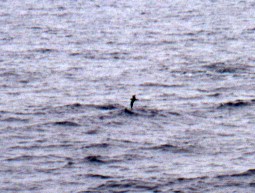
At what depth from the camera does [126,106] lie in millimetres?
25781

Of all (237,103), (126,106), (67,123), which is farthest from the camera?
(237,103)

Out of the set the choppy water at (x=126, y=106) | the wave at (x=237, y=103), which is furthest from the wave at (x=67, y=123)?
the wave at (x=237, y=103)

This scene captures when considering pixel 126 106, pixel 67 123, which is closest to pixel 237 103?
pixel 126 106

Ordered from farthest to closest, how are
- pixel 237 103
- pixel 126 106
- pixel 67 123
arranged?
pixel 237 103, pixel 126 106, pixel 67 123

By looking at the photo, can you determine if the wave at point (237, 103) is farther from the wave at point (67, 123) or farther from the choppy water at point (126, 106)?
the wave at point (67, 123)

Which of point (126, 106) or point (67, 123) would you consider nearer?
point (67, 123)

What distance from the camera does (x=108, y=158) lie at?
2050cm

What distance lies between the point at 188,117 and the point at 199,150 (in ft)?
11.2

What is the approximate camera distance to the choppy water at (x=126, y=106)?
19.2 meters

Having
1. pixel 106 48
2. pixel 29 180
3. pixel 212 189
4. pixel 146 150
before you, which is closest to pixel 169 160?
pixel 146 150

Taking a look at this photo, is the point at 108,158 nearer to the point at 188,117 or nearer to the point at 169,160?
the point at 169,160

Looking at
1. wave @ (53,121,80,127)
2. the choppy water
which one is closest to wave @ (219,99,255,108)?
the choppy water

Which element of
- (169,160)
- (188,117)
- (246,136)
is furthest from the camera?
(188,117)

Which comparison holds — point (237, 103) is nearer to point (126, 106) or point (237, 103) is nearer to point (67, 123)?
point (126, 106)
